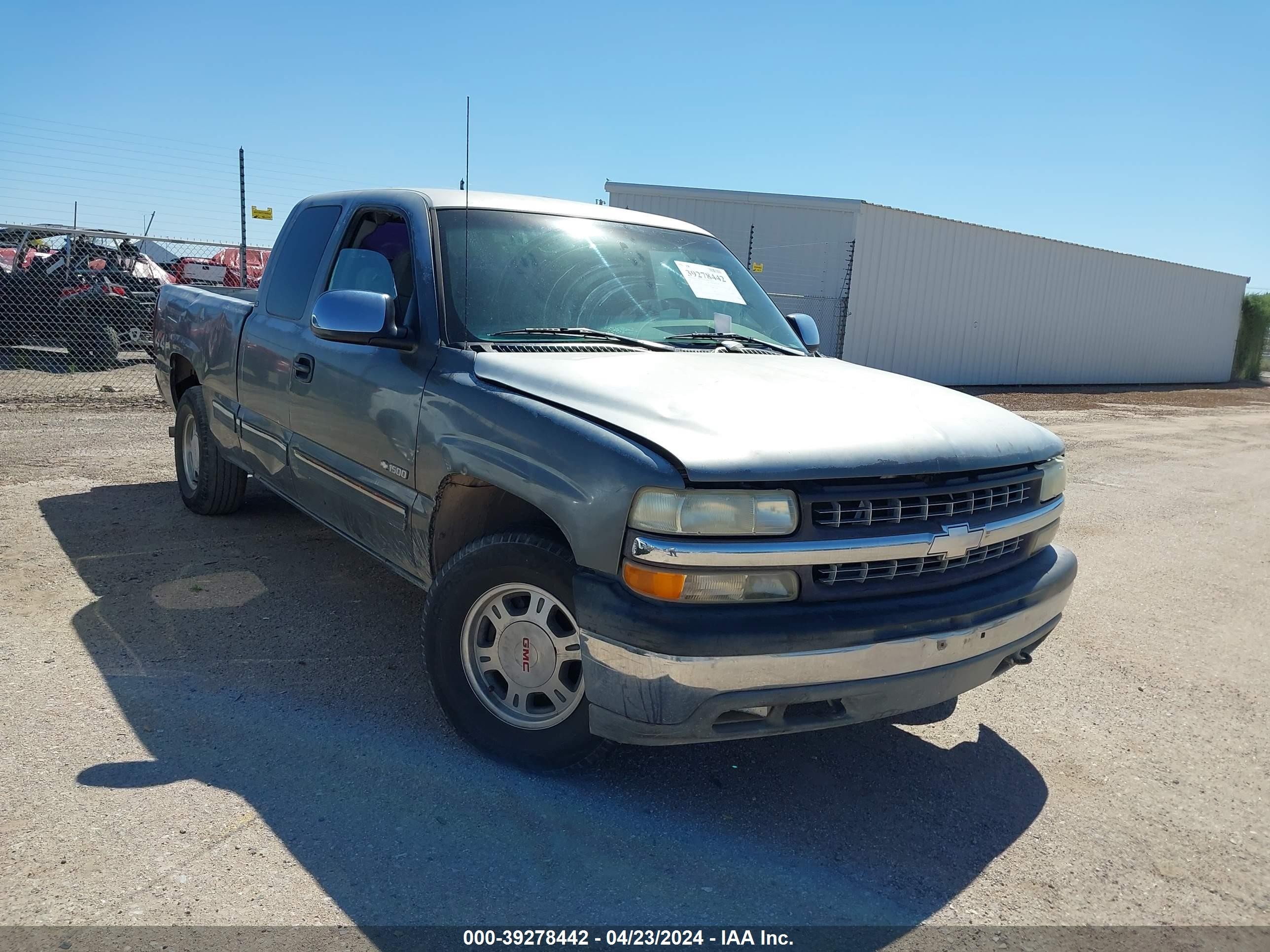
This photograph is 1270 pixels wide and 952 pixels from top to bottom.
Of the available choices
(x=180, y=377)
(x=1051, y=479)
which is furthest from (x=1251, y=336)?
(x=180, y=377)

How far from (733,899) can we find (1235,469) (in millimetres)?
11077

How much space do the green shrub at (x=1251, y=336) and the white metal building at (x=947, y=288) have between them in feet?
21.8

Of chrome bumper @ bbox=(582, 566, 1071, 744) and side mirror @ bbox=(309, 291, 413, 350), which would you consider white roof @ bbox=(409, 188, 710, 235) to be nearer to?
side mirror @ bbox=(309, 291, 413, 350)

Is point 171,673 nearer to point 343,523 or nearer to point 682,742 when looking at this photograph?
point 343,523

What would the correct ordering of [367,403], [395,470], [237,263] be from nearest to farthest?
[395,470] < [367,403] < [237,263]

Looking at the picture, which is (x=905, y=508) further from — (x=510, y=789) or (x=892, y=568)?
(x=510, y=789)

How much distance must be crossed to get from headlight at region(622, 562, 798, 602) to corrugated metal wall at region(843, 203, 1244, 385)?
1877cm

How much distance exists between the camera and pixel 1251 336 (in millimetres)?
37094

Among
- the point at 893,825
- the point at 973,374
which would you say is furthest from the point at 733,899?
the point at 973,374

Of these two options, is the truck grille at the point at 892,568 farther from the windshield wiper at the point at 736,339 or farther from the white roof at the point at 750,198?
the white roof at the point at 750,198

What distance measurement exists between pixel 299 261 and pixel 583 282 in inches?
66.7

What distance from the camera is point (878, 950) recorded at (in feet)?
7.83

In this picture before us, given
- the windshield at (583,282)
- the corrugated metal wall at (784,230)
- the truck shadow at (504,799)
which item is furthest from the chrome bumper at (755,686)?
the corrugated metal wall at (784,230)

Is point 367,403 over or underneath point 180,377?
over
